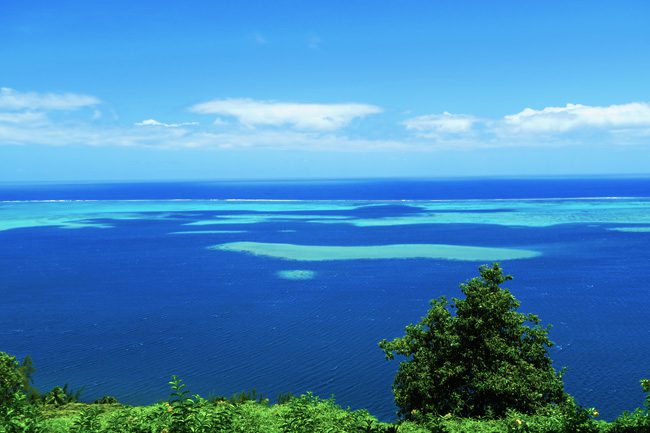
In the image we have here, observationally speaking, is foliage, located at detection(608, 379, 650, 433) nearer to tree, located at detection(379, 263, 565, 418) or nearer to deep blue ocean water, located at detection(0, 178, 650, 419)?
tree, located at detection(379, 263, 565, 418)

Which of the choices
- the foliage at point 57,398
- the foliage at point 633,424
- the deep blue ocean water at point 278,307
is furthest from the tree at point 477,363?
the foliage at point 57,398

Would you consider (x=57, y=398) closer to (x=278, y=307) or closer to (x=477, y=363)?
(x=477, y=363)

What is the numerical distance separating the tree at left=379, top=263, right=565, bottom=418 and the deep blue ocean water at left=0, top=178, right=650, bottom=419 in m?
6.10

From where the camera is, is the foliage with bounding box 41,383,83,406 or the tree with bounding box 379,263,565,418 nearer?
the tree with bounding box 379,263,565,418

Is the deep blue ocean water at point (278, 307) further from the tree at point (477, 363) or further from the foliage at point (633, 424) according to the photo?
the foliage at point (633, 424)

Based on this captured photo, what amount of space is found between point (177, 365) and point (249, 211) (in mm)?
93445

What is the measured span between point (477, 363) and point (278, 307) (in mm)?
23938

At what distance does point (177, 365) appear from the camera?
27.6 metres

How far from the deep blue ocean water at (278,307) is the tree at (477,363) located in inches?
240

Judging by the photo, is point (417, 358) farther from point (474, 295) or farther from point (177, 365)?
point (177, 365)

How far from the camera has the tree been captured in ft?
51.3

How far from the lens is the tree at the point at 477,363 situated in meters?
15.6

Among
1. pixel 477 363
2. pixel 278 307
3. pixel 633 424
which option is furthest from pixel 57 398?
pixel 278 307

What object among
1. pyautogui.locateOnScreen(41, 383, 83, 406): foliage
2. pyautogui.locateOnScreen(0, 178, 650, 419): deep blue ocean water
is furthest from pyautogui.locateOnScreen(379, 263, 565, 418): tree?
pyautogui.locateOnScreen(41, 383, 83, 406): foliage
